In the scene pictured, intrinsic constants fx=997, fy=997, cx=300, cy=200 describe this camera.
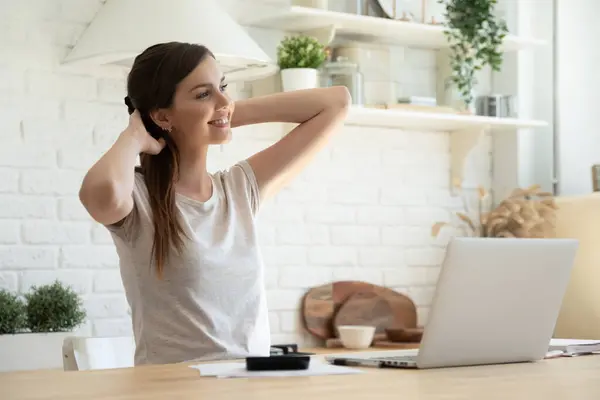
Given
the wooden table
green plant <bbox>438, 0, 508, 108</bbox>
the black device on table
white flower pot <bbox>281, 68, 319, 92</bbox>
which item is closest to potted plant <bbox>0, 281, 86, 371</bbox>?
white flower pot <bbox>281, 68, 319, 92</bbox>

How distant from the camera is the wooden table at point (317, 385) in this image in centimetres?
127

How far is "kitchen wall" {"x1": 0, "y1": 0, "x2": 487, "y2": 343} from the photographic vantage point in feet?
9.80

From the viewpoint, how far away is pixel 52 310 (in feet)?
9.14

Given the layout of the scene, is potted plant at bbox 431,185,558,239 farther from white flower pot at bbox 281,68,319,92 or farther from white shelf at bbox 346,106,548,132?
white flower pot at bbox 281,68,319,92

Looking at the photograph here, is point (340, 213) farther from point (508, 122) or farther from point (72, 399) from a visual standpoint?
point (72, 399)

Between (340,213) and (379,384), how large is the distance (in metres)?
2.22

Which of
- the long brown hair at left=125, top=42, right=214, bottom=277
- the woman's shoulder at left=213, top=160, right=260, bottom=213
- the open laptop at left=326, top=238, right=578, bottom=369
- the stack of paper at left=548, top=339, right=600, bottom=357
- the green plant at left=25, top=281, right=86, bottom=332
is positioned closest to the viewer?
the open laptop at left=326, top=238, right=578, bottom=369

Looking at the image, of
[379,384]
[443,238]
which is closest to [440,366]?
[379,384]

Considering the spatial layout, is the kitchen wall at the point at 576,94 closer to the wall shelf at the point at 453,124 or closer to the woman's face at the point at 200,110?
the wall shelf at the point at 453,124

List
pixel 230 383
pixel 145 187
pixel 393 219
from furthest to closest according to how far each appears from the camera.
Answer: pixel 393 219
pixel 145 187
pixel 230 383

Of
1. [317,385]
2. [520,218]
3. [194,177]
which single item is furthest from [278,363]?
[520,218]

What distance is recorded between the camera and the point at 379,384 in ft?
4.62

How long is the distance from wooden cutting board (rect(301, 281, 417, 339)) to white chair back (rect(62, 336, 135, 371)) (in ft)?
3.95

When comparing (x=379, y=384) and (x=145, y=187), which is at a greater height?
(x=145, y=187)
